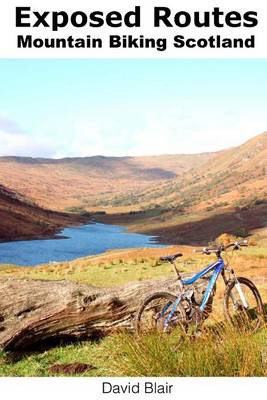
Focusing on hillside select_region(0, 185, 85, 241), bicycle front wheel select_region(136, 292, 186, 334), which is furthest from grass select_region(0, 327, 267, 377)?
hillside select_region(0, 185, 85, 241)

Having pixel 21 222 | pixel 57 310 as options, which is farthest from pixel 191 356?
pixel 21 222

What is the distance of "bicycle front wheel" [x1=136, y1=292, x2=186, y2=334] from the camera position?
898 cm

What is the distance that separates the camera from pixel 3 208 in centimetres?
11744

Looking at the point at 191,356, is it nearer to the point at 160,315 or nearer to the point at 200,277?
the point at 160,315

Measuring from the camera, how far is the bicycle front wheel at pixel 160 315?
8977 mm

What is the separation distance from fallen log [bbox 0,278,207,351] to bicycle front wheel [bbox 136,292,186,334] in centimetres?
187

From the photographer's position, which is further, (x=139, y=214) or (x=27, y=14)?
(x=139, y=214)

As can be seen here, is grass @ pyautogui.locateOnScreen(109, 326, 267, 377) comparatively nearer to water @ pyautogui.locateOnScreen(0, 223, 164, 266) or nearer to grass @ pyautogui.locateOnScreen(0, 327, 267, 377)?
grass @ pyautogui.locateOnScreen(0, 327, 267, 377)

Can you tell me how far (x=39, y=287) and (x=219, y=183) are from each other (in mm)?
190751

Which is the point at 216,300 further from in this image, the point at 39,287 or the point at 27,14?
the point at 27,14

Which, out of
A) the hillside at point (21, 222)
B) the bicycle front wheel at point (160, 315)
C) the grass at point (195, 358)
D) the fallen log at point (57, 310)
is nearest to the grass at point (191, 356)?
the grass at point (195, 358)

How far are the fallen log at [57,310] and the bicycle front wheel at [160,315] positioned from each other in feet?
6.12

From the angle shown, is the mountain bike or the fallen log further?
the fallen log
